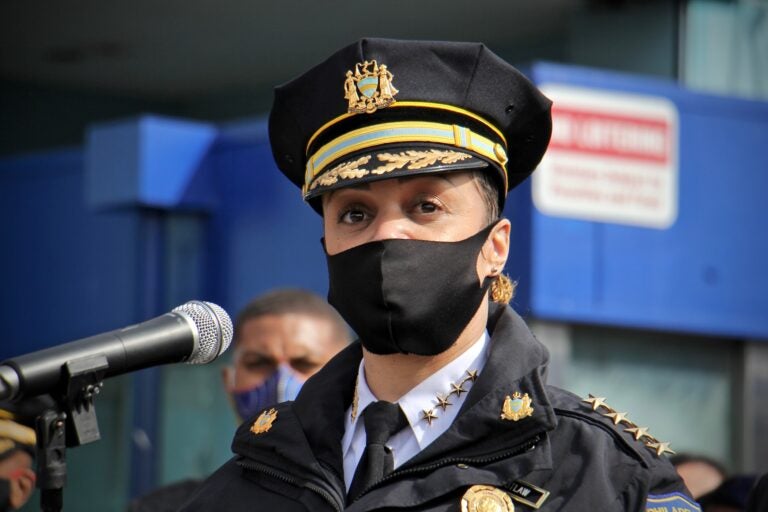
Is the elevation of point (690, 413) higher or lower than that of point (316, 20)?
lower

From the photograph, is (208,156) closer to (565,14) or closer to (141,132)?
(141,132)

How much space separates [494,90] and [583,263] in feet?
18.7

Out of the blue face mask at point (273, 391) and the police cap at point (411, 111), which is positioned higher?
the police cap at point (411, 111)

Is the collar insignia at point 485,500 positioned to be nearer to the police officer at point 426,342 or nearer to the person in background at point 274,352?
the police officer at point 426,342

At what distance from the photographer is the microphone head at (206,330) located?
3.12 metres

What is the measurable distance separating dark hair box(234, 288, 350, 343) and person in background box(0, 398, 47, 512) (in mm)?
1903

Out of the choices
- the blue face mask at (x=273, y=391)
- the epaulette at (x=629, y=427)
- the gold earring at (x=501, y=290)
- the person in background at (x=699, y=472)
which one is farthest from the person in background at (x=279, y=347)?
the epaulette at (x=629, y=427)

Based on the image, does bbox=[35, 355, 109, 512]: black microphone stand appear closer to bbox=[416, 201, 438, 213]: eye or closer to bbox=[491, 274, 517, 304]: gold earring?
bbox=[416, 201, 438, 213]: eye

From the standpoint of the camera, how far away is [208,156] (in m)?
10.3

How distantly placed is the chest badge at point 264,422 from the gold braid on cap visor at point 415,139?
49cm

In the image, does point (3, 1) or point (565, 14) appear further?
Answer: point (3, 1)

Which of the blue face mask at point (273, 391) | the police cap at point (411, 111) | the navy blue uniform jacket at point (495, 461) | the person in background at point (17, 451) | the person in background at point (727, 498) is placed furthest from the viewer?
the blue face mask at point (273, 391)

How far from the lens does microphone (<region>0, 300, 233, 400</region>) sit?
2.83 metres

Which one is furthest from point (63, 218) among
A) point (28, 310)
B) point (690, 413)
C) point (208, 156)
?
point (690, 413)
